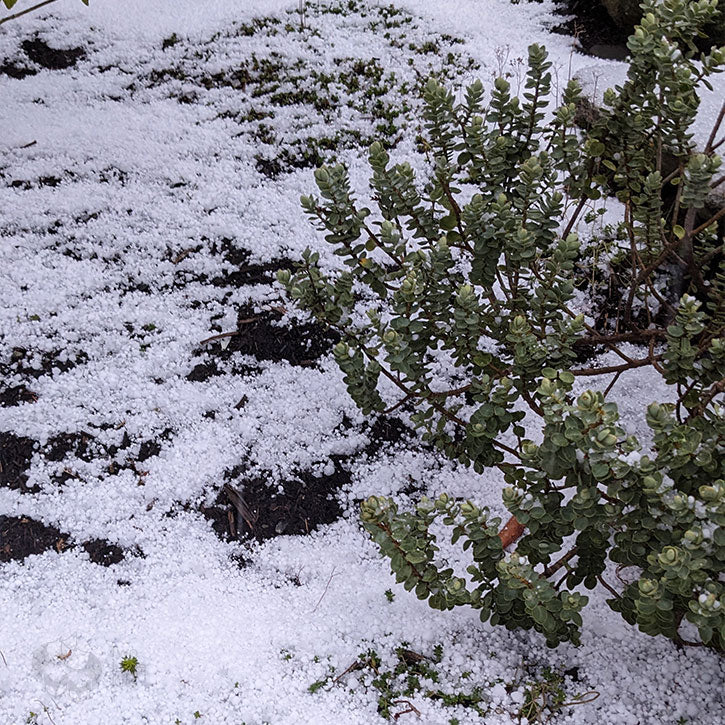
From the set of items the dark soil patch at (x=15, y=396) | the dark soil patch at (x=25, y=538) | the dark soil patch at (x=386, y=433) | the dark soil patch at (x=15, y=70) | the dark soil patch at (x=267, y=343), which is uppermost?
the dark soil patch at (x=15, y=70)

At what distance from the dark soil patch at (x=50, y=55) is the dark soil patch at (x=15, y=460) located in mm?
2900

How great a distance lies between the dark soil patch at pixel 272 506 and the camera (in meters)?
2.58

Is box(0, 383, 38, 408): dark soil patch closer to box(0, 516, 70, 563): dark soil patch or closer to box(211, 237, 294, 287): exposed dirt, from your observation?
box(0, 516, 70, 563): dark soil patch

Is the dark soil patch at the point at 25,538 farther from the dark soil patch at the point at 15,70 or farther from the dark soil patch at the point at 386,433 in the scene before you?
the dark soil patch at the point at 15,70

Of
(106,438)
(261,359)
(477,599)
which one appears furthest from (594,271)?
(106,438)

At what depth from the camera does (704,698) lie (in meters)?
2.05

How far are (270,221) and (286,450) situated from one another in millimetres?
1319

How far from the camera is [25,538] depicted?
252 cm

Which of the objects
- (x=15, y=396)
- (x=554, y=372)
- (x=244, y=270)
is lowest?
(x=15, y=396)

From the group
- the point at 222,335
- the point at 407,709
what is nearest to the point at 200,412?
the point at 222,335

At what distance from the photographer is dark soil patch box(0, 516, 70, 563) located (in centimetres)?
248

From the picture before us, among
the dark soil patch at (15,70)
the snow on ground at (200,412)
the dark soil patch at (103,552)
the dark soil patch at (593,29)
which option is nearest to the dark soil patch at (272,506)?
the snow on ground at (200,412)

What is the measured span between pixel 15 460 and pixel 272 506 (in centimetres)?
95

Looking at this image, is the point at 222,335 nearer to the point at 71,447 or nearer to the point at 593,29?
the point at 71,447
